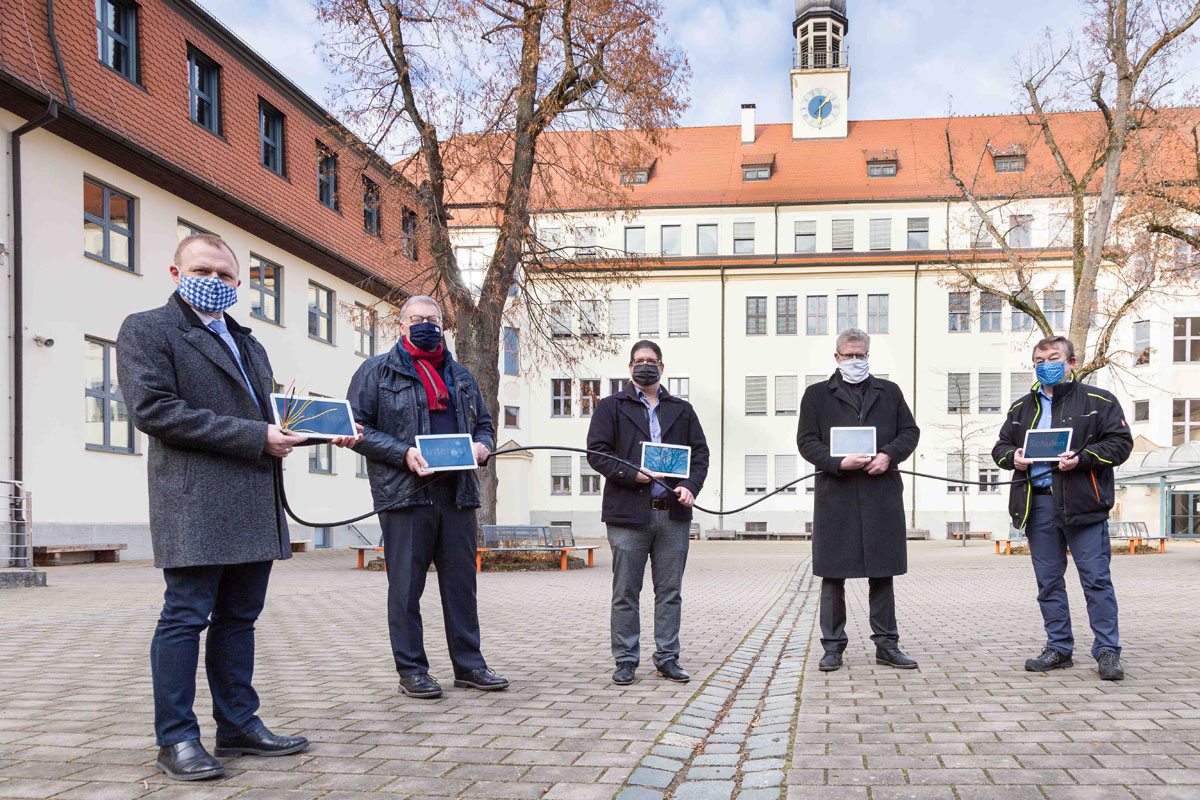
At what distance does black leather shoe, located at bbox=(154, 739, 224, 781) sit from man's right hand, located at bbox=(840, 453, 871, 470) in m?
3.90

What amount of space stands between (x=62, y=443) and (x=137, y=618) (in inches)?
405

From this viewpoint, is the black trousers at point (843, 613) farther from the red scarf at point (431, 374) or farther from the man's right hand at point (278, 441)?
the man's right hand at point (278, 441)

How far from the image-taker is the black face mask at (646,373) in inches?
251

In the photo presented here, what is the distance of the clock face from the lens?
5450cm

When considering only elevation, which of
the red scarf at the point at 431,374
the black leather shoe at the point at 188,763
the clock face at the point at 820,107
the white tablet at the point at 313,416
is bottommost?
the black leather shoe at the point at 188,763

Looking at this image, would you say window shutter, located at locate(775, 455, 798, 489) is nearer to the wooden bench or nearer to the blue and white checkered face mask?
the wooden bench

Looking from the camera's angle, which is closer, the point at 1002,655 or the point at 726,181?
the point at 1002,655

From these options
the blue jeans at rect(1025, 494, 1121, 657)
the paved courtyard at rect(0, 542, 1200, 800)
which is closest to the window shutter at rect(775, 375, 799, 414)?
the paved courtyard at rect(0, 542, 1200, 800)

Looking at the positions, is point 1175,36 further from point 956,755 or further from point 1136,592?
point 956,755

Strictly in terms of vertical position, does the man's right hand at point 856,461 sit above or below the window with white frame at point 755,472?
above

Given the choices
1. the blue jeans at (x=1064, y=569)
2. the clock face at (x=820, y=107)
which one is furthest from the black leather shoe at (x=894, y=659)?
the clock face at (x=820, y=107)

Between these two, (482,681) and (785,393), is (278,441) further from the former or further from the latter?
(785,393)

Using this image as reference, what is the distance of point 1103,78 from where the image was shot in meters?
23.5

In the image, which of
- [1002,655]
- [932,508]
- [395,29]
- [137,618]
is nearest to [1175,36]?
[395,29]
